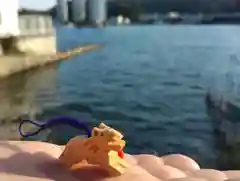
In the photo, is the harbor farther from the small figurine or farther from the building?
the small figurine

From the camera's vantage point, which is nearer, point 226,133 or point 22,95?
point 226,133

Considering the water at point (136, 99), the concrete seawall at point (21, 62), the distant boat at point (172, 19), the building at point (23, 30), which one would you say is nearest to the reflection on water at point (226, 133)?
the water at point (136, 99)

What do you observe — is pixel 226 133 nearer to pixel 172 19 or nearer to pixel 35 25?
pixel 35 25

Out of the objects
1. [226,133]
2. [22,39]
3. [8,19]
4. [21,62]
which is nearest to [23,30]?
[22,39]

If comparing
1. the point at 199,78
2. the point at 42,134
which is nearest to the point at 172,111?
the point at 42,134

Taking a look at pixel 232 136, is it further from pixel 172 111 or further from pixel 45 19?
pixel 45 19

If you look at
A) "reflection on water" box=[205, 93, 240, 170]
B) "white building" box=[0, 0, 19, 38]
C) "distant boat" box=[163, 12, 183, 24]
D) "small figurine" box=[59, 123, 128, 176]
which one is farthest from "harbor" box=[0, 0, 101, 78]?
"distant boat" box=[163, 12, 183, 24]
